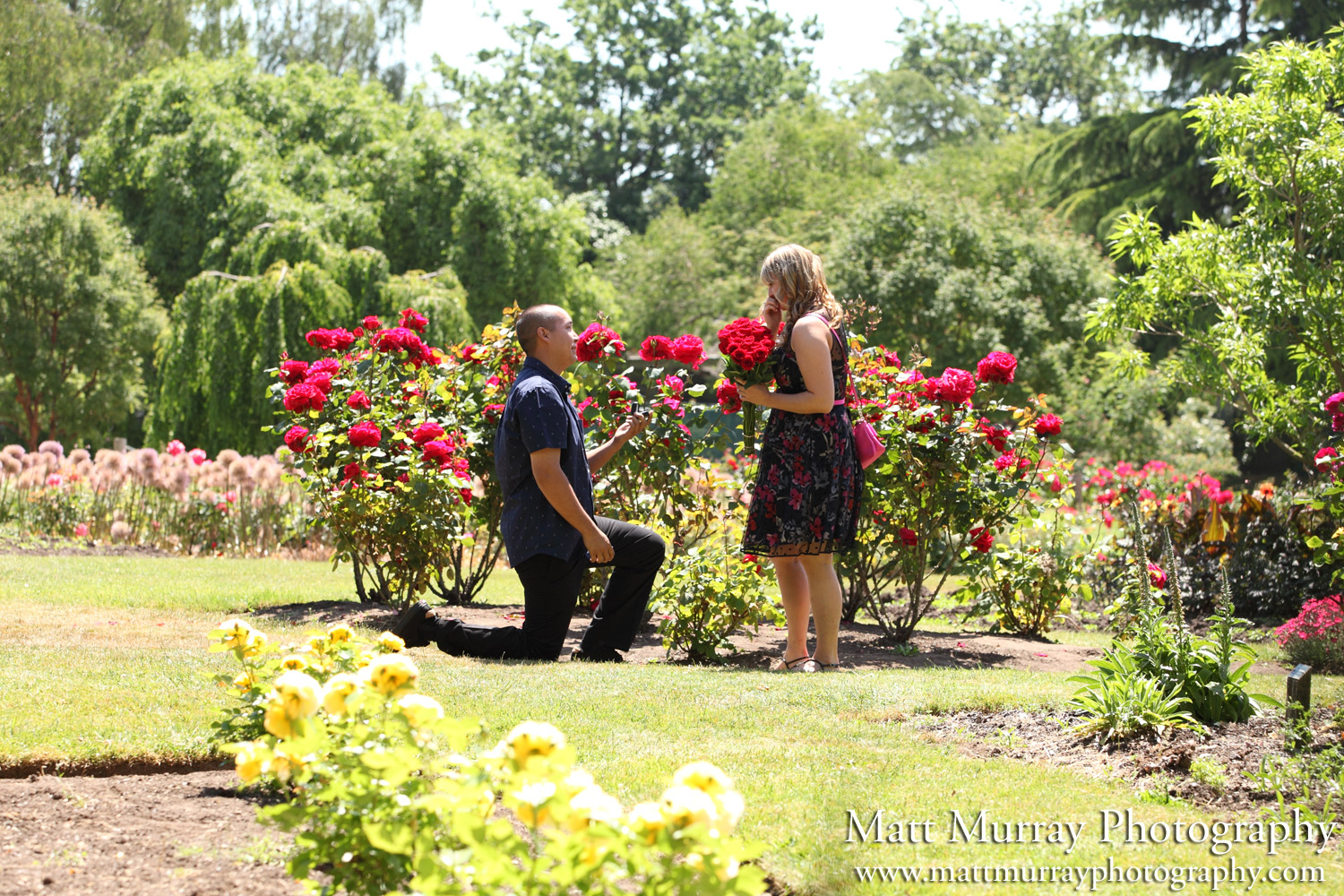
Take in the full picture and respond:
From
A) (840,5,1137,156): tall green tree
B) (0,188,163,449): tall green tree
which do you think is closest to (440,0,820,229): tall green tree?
(840,5,1137,156): tall green tree

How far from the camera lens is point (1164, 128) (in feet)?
78.3

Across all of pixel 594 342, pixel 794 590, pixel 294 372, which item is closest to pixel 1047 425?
pixel 794 590

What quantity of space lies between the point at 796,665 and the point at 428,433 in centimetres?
222

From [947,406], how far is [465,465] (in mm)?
2627

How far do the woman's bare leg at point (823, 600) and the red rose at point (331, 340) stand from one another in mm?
3070

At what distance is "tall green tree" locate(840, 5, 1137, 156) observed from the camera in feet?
152

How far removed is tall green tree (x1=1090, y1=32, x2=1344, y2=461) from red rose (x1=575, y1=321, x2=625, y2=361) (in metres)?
4.07

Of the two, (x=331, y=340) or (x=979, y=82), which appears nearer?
(x=331, y=340)

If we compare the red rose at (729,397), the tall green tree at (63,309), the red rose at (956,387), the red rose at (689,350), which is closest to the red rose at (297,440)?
the red rose at (689,350)

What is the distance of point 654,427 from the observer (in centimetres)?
659

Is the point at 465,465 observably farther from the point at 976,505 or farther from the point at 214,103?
the point at 214,103

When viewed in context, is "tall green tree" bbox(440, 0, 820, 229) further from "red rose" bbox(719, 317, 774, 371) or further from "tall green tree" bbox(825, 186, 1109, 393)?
"red rose" bbox(719, 317, 774, 371)

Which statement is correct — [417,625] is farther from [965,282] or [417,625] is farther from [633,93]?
[633,93]

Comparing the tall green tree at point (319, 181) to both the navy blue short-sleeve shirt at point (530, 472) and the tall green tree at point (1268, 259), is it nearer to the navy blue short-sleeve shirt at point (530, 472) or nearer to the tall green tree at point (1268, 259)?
the tall green tree at point (1268, 259)
